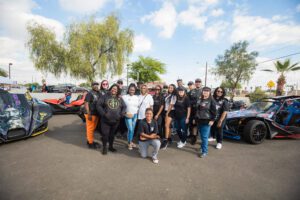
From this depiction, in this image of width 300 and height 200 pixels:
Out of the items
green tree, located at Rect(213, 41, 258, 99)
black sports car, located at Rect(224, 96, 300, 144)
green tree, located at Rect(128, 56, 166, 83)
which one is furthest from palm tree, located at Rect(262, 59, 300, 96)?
green tree, located at Rect(128, 56, 166, 83)

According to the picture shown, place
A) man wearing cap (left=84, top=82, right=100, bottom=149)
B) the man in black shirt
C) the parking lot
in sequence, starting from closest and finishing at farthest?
the parking lot < the man in black shirt < man wearing cap (left=84, top=82, right=100, bottom=149)

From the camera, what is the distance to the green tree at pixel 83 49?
16.8 metres

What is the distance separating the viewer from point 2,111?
4082 mm

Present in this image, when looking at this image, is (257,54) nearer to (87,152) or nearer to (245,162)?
(245,162)

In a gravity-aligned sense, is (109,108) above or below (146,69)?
below

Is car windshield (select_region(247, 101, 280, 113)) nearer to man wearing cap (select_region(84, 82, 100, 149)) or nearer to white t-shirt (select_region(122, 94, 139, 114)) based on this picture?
white t-shirt (select_region(122, 94, 139, 114))

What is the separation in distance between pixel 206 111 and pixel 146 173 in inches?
74.0

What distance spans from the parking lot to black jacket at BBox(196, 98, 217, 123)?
35.3 inches

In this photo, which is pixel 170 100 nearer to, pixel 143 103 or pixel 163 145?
pixel 143 103

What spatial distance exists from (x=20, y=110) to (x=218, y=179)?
512cm

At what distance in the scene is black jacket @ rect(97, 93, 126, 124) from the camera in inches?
146

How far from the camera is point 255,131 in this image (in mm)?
4609

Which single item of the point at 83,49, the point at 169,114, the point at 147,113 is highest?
the point at 83,49

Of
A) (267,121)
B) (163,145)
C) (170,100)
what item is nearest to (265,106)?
(267,121)
